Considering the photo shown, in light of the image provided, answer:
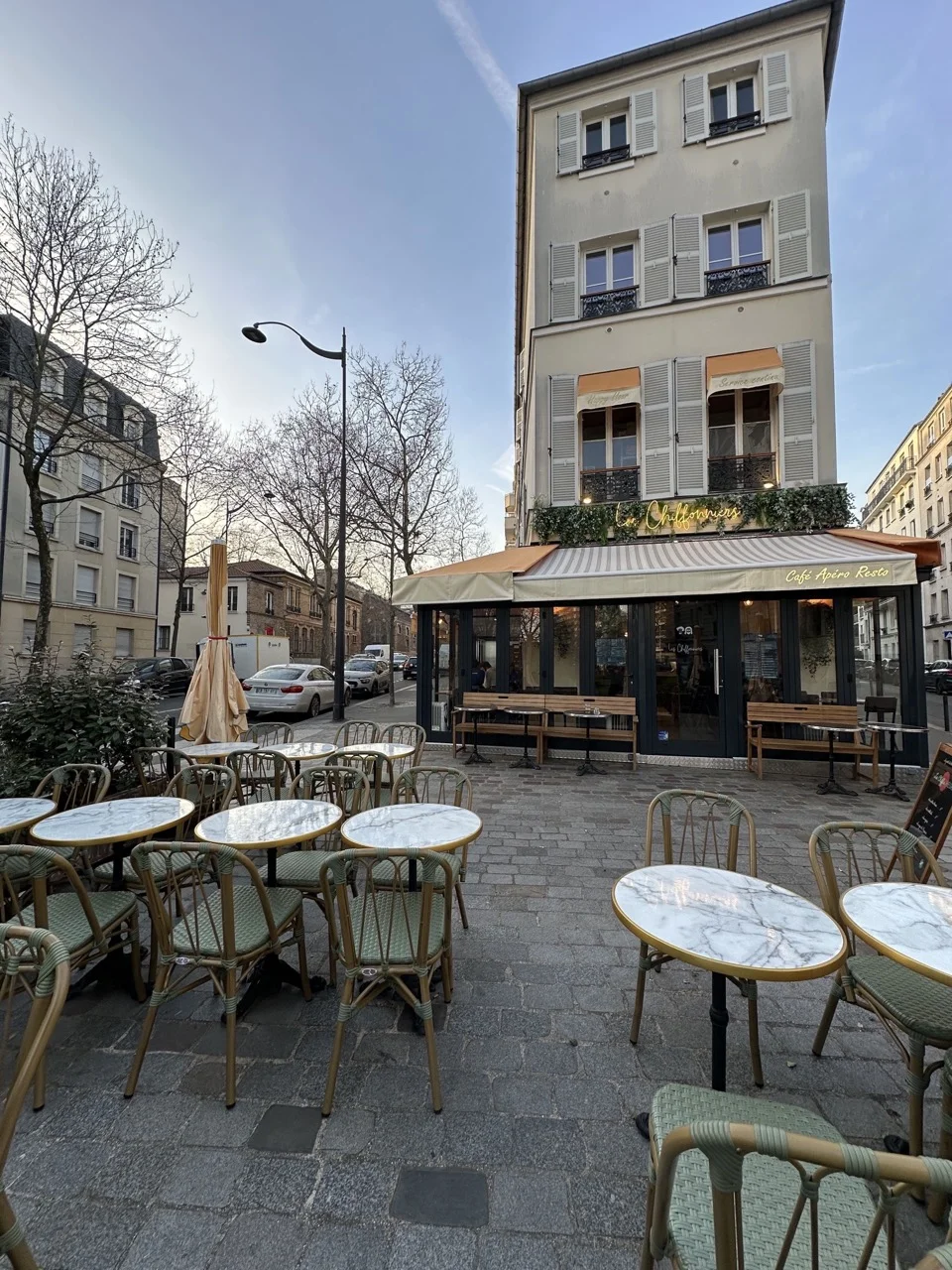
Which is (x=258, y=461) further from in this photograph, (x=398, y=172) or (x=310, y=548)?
(x=398, y=172)

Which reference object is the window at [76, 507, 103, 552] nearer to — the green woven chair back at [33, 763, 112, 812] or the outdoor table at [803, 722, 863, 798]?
the green woven chair back at [33, 763, 112, 812]

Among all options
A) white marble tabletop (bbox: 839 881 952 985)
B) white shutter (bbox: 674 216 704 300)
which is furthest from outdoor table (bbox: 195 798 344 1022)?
white shutter (bbox: 674 216 704 300)

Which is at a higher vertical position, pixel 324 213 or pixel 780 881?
pixel 324 213

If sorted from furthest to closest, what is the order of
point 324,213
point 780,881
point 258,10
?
point 324,213
point 258,10
point 780,881

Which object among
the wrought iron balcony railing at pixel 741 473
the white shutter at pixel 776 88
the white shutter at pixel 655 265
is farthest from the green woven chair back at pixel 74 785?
the white shutter at pixel 776 88

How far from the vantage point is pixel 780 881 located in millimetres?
4199

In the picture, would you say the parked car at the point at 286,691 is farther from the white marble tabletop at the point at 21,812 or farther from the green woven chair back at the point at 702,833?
the green woven chair back at the point at 702,833

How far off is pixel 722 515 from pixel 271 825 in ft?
31.1

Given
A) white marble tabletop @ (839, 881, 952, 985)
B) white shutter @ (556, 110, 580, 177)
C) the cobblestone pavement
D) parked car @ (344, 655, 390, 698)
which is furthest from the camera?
parked car @ (344, 655, 390, 698)

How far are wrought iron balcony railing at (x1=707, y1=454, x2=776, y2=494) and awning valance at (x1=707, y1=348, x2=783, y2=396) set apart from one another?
1274 millimetres

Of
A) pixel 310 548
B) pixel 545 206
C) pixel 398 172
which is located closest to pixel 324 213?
pixel 398 172

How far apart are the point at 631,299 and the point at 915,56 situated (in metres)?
6.99

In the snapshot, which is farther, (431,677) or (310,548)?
(310,548)

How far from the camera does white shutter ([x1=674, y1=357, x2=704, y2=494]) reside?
32.6ft
